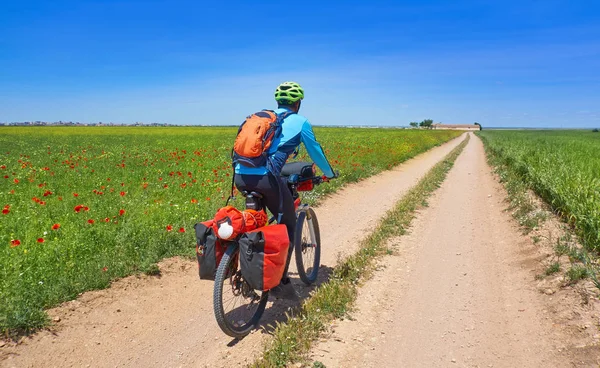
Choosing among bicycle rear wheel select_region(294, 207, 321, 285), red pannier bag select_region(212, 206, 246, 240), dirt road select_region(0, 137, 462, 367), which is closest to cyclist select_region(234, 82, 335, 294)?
red pannier bag select_region(212, 206, 246, 240)

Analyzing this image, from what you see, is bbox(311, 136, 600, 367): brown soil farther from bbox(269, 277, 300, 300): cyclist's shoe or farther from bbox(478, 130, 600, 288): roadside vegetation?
bbox(269, 277, 300, 300): cyclist's shoe

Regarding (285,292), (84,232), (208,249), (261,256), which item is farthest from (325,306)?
(84,232)

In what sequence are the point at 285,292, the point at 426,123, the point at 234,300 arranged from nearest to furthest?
the point at 234,300
the point at 285,292
the point at 426,123

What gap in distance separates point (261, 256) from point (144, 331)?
1587mm

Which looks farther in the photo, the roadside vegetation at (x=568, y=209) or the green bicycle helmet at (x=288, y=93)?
the roadside vegetation at (x=568, y=209)

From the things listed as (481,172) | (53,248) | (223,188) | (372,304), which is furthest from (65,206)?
(481,172)

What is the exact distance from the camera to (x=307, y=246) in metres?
4.82

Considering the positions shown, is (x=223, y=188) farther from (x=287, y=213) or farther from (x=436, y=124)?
(x=436, y=124)

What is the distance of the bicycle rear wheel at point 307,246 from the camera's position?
447cm

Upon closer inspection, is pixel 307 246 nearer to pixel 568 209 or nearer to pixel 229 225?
pixel 229 225

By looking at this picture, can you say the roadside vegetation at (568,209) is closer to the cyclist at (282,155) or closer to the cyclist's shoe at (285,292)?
the cyclist's shoe at (285,292)

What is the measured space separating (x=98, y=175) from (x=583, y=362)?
11.9 meters

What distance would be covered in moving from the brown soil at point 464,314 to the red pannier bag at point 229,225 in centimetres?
126

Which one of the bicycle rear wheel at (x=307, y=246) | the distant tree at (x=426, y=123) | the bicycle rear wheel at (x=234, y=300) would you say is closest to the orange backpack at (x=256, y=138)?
the bicycle rear wheel at (x=234, y=300)
